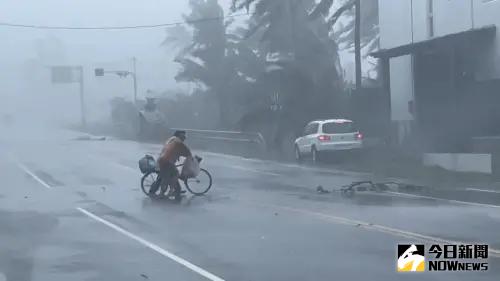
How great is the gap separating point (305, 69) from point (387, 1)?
10046 mm

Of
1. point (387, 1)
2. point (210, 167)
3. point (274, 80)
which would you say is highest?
point (387, 1)

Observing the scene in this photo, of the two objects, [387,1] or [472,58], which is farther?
[387,1]

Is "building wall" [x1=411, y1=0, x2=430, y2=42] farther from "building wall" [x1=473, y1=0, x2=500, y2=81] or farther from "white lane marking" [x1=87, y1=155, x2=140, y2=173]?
"white lane marking" [x1=87, y1=155, x2=140, y2=173]

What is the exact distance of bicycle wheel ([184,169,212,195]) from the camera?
20.0m

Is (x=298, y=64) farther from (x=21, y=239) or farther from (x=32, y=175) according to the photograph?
(x=21, y=239)

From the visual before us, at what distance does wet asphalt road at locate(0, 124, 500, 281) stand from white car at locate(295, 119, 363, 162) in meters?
8.33

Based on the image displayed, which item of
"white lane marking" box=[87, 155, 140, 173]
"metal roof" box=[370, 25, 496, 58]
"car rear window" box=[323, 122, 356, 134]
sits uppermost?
"metal roof" box=[370, 25, 496, 58]

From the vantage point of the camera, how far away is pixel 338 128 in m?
32.1

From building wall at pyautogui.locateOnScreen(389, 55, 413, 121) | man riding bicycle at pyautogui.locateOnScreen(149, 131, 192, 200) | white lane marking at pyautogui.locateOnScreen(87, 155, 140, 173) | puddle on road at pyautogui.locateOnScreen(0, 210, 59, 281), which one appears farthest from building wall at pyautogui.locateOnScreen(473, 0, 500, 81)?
puddle on road at pyautogui.locateOnScreen(0, 210, 59, 281)

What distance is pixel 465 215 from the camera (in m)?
15.0

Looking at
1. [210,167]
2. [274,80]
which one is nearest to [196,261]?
[210,167]

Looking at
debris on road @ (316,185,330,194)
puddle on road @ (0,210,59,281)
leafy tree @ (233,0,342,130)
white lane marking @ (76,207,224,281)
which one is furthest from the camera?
leafy tree @ (233,0,342,130)

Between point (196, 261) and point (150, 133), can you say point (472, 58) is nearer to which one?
point (196, 261)

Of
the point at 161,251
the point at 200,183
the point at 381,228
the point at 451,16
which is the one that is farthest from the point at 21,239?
the point at 451,16
